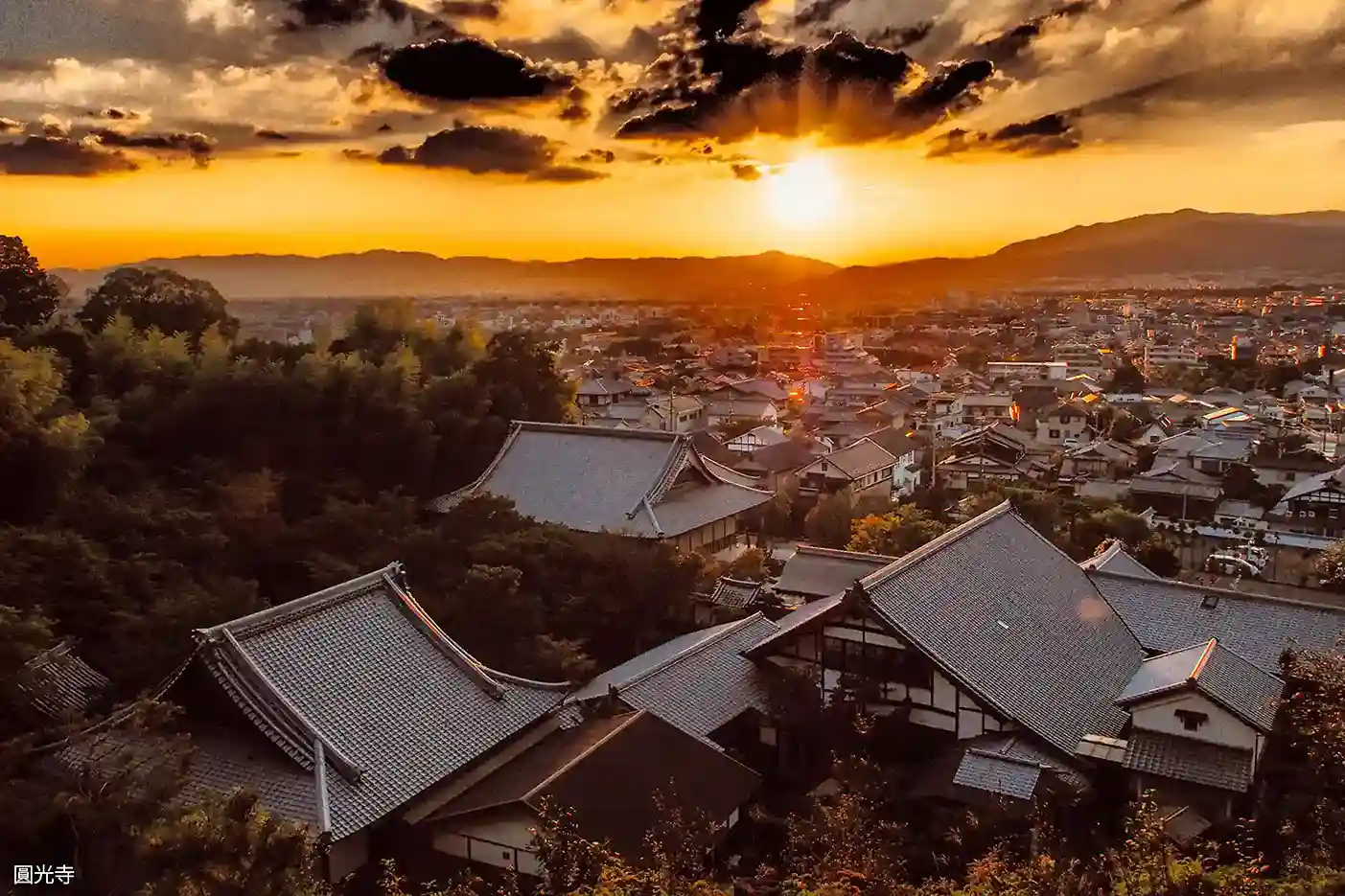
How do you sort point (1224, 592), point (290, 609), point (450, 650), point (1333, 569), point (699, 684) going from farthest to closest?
point (1333, 569), point (1224, 592), point (699, 684), point (450, 650), point (290, 609)

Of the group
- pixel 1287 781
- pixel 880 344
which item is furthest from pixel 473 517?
pixel 880 344

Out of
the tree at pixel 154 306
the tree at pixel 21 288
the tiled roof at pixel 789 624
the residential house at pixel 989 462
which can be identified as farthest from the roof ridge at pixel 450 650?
the residential house at pixel 989 462

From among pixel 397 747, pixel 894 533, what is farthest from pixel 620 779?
pixel 894 533

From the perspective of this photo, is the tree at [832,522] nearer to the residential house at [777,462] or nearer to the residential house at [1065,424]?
the residential house at [777,462]

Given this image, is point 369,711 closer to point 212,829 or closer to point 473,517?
point 212,829

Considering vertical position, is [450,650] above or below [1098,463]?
above

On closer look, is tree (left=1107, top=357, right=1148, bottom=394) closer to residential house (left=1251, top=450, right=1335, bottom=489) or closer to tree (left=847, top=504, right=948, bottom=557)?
residential house (left=1251, top=450, right=1335, bottom=489)

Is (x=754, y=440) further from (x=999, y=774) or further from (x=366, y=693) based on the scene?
(x=366, y=693)
